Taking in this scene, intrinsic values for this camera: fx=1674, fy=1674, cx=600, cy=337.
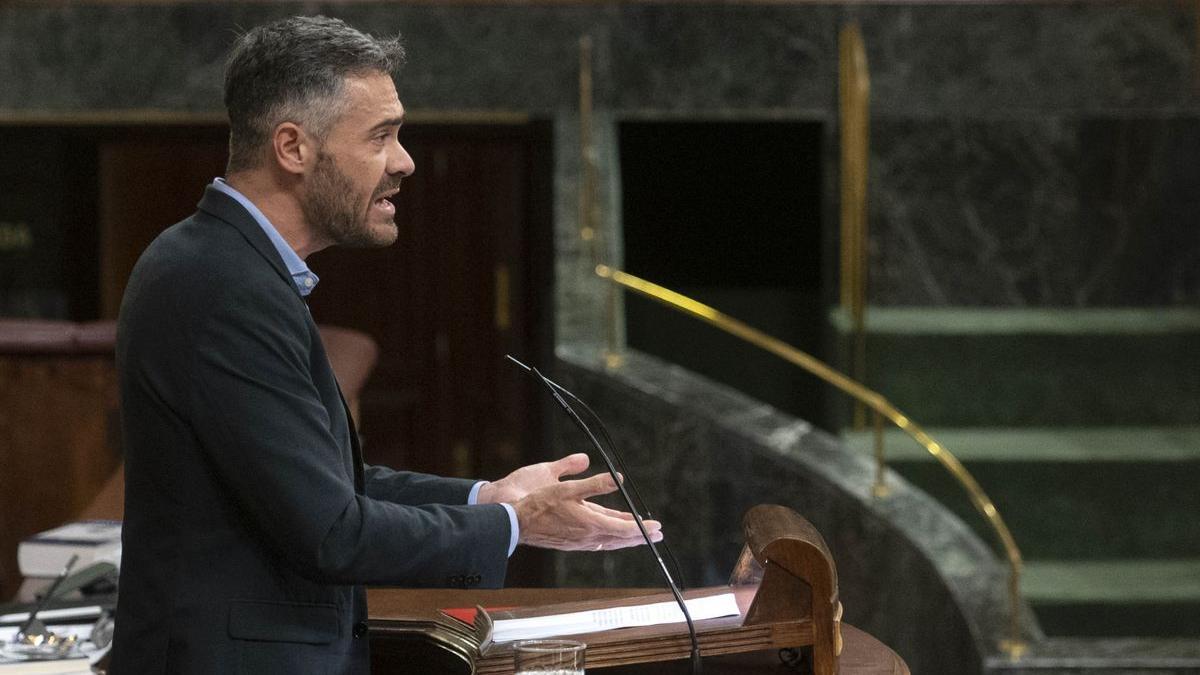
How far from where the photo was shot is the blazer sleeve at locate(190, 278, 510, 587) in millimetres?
1921

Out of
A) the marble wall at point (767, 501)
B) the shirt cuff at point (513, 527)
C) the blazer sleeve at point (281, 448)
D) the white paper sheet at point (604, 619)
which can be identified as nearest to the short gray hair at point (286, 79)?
A: the blazer sleeve at point (281, 448)

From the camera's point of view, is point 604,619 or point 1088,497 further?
point 1088,497

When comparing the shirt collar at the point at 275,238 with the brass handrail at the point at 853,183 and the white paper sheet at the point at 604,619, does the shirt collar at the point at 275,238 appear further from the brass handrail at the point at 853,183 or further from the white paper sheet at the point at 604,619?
the brass handrail at the point at 853,183

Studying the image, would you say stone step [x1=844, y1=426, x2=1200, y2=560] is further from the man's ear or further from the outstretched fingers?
the man's ear

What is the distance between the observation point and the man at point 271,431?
1940 mm

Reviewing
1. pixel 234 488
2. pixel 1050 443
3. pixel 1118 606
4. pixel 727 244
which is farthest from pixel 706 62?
pixel 234 488

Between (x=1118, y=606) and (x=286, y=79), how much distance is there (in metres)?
4.33

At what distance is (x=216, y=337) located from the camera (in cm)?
195

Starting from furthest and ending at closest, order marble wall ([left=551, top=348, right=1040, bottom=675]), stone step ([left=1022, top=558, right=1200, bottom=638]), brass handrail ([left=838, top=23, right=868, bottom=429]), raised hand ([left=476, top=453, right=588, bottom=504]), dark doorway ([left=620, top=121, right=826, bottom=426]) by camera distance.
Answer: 1. dark doorway ([left=620, top=121, right=826, bottom=426])
2. brass handrail ([left=838, top=23, right=868, bottom=429])
3. stone step ([left=1022, top=558, right=1200, bottom=638])
4. marble wall ([left=551, top=348, right=1040, bottom=675])
5. raised hand ([left=476, top=453, right=588, bottom=504])

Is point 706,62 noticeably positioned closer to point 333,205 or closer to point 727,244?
point 727,244

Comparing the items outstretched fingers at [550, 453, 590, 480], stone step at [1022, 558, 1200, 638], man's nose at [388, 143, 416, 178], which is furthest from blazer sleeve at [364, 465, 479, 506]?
stone step at [1022, 558, 1200, 638]

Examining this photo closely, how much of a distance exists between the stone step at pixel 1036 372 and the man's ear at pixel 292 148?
195 inches

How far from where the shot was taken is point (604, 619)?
2.19 m

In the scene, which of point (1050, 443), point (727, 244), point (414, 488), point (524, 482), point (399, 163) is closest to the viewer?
point (399, 163)
